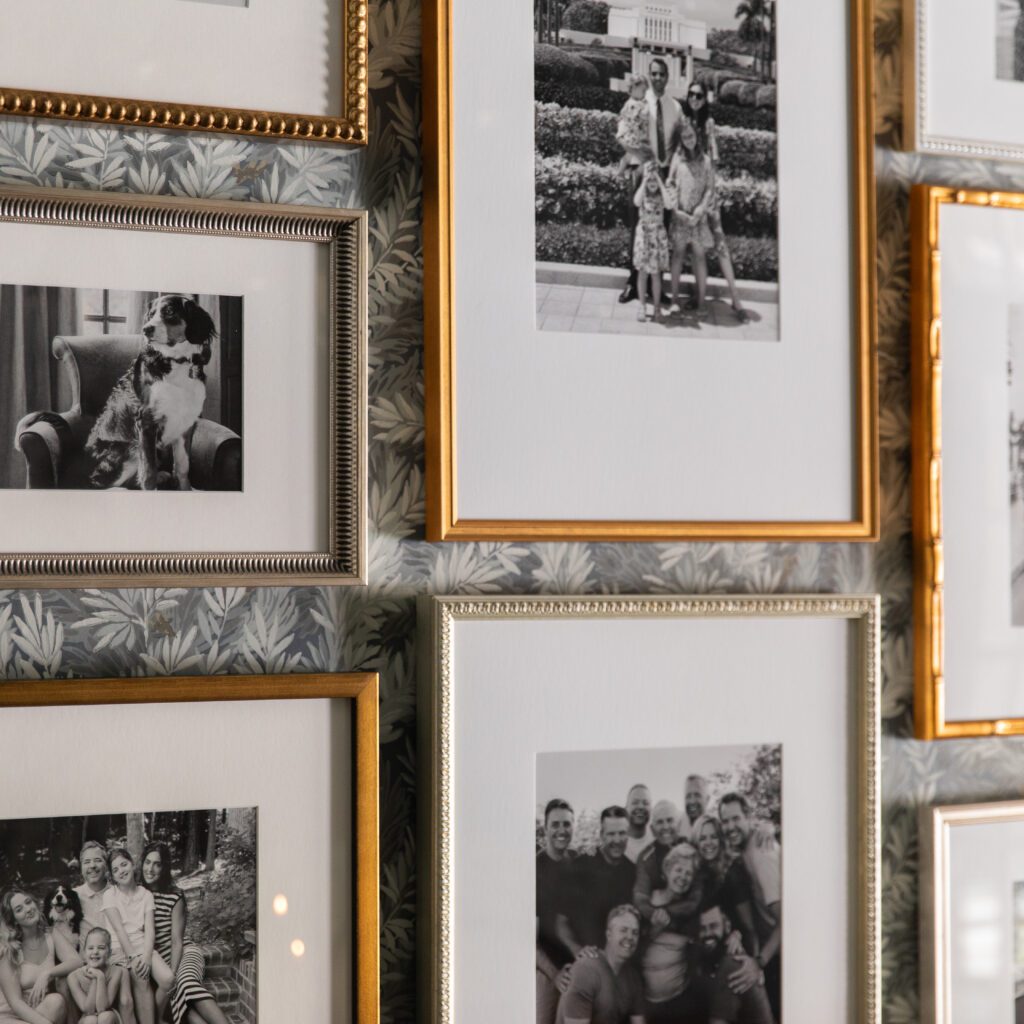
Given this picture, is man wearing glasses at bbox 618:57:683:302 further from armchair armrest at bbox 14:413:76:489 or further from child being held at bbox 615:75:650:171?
armchair armrest at bbox 14:413:76:489

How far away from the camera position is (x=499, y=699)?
39.2 inches

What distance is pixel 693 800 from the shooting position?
1.05 metres

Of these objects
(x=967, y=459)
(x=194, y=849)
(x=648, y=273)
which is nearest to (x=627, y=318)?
(x=648, y=273)

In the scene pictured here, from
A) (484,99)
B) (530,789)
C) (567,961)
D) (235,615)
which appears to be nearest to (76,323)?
(235,615)

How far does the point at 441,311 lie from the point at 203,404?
21 centimetres

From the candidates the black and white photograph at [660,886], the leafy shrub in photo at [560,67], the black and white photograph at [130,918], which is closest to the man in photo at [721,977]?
the black and white photograph at [660,886]

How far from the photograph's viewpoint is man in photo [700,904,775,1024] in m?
1.04

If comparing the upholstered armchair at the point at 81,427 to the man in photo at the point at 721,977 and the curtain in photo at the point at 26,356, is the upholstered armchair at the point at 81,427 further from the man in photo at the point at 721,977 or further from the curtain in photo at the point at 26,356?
the man in photo at the point at 721,977

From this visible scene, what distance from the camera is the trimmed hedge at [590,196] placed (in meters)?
1.03

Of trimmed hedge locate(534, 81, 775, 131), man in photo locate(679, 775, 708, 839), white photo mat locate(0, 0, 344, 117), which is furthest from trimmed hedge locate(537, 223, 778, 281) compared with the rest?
man in photo locate(679, 775, 708, 839)

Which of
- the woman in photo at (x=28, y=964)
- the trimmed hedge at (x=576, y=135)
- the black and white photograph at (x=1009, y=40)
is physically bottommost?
the woman in photo at (x=28, y=964)

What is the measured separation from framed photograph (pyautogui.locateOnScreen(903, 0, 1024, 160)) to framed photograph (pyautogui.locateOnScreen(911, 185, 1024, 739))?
5cm

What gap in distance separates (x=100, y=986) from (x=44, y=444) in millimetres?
416

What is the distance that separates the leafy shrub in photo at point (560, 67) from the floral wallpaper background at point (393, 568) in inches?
4.1
